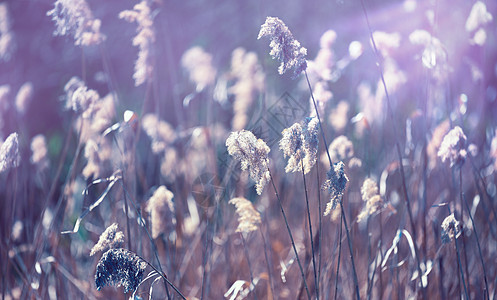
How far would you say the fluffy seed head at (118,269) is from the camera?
121 cm

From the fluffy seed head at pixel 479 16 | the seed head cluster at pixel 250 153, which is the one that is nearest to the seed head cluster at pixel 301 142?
the seed head cluster at pixel 250 153

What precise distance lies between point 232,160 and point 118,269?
2.87 feet

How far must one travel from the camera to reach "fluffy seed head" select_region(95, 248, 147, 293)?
121 cm

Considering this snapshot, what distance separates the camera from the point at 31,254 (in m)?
2.15

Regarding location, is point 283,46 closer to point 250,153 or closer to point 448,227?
point 250,153

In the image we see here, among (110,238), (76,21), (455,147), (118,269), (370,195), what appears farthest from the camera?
(76,21)

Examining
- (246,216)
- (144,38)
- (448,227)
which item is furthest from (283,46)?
(144,38)

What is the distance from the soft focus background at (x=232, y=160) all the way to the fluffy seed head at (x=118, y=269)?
278mm

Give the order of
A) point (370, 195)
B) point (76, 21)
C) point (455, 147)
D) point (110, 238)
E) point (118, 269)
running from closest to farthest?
point (118, 269)
point (110, 238)
point (455, 147)
point (370, 195)
point (76, 21)

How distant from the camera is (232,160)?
2.01 meters

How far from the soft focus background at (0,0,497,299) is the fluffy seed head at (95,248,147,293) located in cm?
28

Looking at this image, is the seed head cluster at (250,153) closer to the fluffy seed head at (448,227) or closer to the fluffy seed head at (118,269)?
the fluffy seed head at (118,269)

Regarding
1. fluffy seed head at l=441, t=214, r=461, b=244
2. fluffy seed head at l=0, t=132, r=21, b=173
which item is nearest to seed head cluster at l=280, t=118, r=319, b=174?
fluffy seed head at l=441, t=214, r=461, b=244

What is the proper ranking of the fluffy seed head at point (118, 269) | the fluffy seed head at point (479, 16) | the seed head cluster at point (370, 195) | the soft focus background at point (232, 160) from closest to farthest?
1. the fluffy seed head at point (118, 269)
2. the seed head cluster at point (370, 195)
3. the soft focus background at point (232, 160)
4. the fluffy seed head at point (479, 16)
